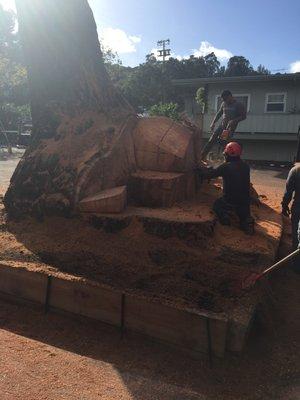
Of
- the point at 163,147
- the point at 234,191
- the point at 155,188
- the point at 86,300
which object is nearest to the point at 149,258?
the point at 86,300

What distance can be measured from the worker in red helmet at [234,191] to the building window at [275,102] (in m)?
15.6

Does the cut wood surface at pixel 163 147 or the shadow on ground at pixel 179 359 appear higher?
the cut wood surface at pixel 163 147

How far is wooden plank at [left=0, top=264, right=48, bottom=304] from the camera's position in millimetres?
4043

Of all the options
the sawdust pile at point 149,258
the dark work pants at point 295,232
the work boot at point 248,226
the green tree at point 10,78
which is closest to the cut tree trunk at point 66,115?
the sawdust pile at point 149,258

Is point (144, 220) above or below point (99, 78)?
below

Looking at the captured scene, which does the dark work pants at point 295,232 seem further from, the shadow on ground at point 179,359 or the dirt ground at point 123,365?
the dirt ground at point 123,365

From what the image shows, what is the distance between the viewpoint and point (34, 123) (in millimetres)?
5383

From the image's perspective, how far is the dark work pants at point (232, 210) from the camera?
181 inches

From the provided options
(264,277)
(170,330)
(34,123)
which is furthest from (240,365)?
(34,123)

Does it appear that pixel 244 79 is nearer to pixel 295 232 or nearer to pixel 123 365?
pixel 295 232

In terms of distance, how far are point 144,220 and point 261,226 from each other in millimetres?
1704

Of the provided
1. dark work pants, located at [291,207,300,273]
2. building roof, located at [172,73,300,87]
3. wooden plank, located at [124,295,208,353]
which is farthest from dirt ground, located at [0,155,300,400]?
building roof, located at [172,73,300,87]

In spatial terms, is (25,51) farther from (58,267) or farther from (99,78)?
(58,267)

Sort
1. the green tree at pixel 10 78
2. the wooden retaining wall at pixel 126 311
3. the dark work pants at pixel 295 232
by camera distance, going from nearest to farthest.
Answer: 1. the wooden retaining wall at pixel 126 311
2. the dark work pants at pixel 295 232
3. the green tree at pixel 10 78
